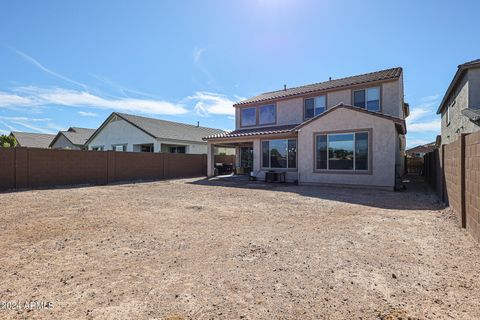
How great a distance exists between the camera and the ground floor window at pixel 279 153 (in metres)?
15.1

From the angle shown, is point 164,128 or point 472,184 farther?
point 164,128

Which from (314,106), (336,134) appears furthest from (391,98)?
(314,106)

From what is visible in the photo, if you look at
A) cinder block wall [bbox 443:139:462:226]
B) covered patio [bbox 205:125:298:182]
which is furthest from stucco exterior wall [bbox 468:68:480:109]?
covered patio [bbox 205:125:298:182]

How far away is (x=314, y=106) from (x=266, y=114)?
3.53 meters

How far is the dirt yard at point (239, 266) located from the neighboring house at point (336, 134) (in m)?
5.32

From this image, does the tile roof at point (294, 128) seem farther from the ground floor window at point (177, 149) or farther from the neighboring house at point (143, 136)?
the ground floor window at point (177, 149)

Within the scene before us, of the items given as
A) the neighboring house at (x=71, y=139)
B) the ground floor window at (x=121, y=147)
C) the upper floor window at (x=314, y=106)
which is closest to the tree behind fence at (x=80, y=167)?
the ground floor window at (x=121, y=147)

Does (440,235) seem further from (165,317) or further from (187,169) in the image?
(187,169)

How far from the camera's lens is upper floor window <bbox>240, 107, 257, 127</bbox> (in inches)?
749

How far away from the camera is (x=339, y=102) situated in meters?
15.3

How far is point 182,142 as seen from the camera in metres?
25.1

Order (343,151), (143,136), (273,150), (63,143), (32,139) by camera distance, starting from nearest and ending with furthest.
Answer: (343,151)
(273,150)
(143,136)
(63,143)
(32,139)

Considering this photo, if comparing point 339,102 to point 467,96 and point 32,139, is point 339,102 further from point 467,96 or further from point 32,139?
point 32,139

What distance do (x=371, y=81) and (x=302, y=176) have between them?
6.56 m
